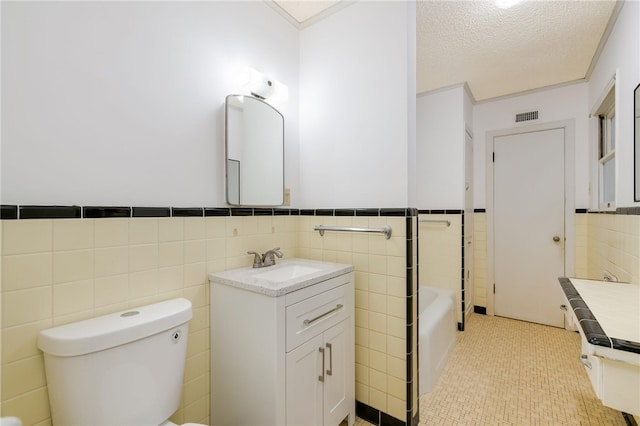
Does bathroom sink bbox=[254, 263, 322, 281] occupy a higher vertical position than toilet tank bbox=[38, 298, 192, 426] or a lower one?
higher

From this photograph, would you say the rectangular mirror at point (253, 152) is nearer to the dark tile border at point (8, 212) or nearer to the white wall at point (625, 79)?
the dark tile border at point (8, 212)

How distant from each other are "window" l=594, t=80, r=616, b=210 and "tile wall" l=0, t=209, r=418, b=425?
1979 millimetres

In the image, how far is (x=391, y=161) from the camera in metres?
1.63

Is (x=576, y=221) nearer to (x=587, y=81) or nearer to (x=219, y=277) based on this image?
(x=587, y=81)

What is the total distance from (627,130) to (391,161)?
1.53 meters

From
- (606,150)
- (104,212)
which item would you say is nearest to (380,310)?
(104,212)

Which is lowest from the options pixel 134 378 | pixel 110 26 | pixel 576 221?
pixel 134 378

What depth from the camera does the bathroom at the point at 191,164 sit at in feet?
3.16

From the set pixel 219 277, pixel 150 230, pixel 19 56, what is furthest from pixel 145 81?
pixel 219 277

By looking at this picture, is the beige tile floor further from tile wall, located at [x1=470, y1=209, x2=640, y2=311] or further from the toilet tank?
the toilet tank

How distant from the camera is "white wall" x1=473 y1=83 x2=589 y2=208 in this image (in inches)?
114

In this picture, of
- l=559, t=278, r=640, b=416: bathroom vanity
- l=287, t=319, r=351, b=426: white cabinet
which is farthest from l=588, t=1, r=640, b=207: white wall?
l=287, t=319, r=351, b=426: white cabinet

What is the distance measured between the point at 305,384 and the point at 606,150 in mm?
3207

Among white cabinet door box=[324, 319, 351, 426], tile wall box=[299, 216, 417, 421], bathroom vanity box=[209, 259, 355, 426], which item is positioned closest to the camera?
bathroom vanity box=[209, 259, 355, 426]
